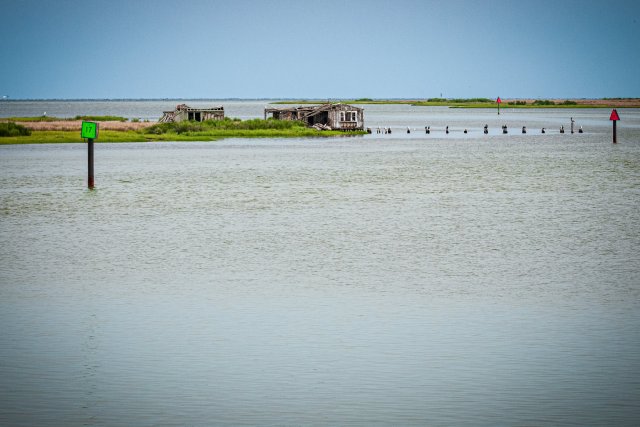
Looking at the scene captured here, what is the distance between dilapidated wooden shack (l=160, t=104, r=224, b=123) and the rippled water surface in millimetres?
63885

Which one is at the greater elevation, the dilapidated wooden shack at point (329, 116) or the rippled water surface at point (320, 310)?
the dilapidated wooden shack at point (329, 116)

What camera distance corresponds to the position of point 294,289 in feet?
54.6

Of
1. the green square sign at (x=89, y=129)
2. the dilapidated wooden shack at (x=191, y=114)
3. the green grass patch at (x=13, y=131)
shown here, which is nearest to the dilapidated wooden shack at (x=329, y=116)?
the dilapidated wooden shack at (x=191, y=114)

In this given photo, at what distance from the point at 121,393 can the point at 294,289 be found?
21.6 ft

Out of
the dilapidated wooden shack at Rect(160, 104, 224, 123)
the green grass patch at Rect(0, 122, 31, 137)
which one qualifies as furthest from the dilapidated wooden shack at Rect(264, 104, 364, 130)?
the green grass patch at Rect(0, 122, 31, 137)

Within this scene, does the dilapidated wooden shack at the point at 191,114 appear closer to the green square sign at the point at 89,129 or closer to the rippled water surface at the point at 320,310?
the green square sign at the point at 89,129

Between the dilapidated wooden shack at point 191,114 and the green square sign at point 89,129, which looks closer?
the green square sign at point 89,129

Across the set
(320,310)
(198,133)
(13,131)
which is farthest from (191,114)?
(320,310)

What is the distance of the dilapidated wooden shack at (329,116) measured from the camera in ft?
329

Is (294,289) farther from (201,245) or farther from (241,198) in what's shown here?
(241,198)

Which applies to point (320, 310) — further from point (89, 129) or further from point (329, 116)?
point (329, 116)

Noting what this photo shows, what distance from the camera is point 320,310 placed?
48.6ft

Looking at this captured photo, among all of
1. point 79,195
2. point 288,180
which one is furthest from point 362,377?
point 288,180

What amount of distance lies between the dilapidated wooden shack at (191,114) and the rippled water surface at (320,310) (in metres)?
63.9
